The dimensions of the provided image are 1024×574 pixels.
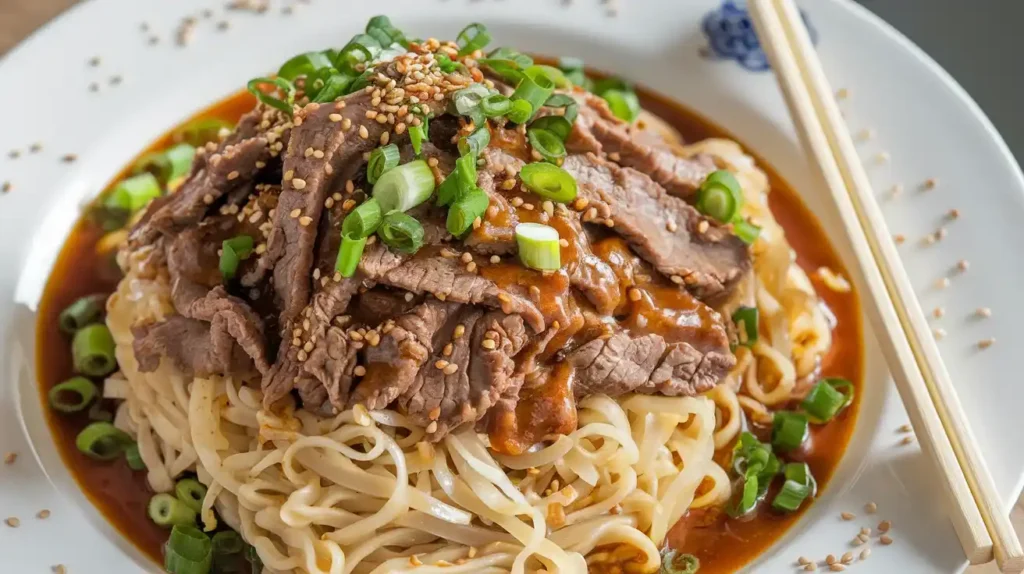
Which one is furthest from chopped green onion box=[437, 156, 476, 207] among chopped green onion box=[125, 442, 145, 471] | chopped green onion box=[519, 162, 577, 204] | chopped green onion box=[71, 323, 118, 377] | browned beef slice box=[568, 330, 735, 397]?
chopped green onion box=[71, 323, 118, 377]

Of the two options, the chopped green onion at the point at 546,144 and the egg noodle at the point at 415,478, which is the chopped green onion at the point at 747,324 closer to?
the egg noodle at the point at 415,478

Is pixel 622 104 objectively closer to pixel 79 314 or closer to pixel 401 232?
pixel 401 232

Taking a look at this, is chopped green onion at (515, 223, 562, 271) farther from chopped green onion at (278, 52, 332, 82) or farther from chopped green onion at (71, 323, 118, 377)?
chopped green onion at (71, 323, 118, 377)

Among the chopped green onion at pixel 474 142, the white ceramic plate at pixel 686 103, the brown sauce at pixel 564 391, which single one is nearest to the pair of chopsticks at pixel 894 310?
the white ceramic plate at pixel 686 103

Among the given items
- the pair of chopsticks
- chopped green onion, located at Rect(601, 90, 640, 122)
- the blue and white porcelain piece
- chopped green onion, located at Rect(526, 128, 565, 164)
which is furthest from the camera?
the blue and white porcelain piece

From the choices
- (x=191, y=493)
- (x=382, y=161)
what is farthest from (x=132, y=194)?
(x=382, y=161)

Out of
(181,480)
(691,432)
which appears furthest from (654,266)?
(181,480)
